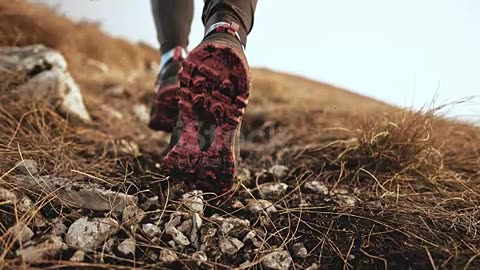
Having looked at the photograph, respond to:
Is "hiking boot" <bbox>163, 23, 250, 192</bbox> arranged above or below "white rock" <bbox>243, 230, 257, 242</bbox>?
above

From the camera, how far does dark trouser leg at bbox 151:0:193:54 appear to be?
3.92 feet

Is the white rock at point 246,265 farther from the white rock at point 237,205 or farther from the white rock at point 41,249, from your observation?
the white rock at point 41,249

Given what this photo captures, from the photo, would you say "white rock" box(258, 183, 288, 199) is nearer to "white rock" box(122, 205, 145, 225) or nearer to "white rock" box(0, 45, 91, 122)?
"white rock" box(122, 205, 145, 225)

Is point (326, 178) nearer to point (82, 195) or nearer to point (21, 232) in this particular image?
point (82, 195)

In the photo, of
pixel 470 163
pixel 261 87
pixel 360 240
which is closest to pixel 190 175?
pixel 360 240

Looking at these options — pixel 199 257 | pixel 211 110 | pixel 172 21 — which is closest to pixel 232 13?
pixel 211 110

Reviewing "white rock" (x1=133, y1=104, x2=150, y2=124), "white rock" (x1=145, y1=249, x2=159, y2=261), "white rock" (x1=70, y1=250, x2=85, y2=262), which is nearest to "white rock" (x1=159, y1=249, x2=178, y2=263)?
"white rock" (x1=145, y1=249, x2=159, y2=261)

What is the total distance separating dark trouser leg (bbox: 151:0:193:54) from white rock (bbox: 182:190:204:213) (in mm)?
552

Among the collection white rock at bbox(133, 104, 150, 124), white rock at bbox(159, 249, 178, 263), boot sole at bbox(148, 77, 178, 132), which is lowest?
white rock at bbox(133, 104, 150, 124)

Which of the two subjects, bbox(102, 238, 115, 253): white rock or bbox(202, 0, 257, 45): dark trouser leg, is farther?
bbox(202, 0, 257, 45): dark trouser leg

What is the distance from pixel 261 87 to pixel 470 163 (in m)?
2.32

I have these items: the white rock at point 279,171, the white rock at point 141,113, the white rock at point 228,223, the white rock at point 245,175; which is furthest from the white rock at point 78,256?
the white rock at point 141,113

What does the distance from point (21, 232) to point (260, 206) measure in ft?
1.34

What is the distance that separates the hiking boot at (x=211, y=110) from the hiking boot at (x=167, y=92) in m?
0.34
